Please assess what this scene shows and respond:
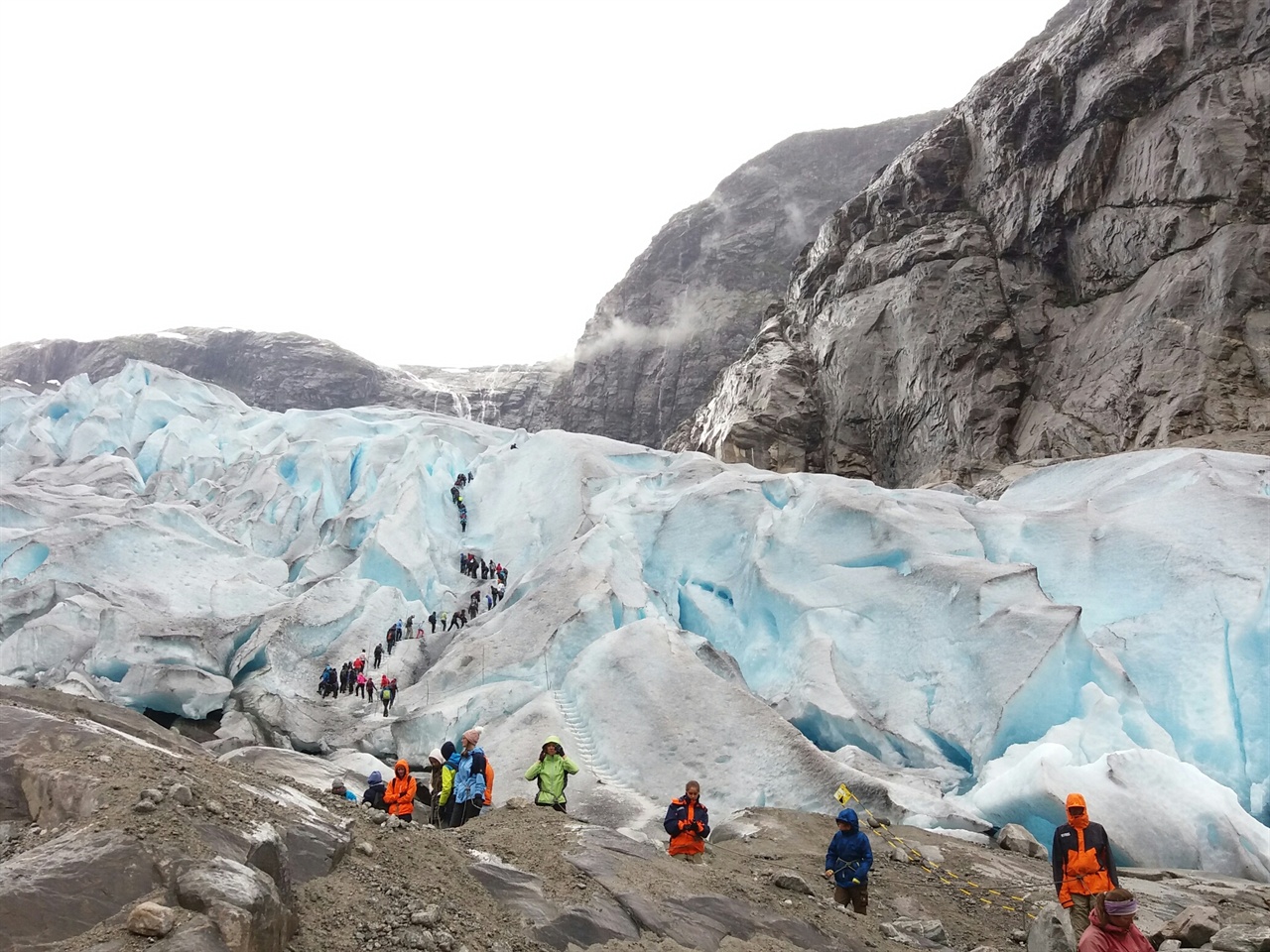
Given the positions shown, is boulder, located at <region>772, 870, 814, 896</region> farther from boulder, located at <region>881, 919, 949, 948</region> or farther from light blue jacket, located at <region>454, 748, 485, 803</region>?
light blue jacket, located at <region>454, 748, 485, 803</region>

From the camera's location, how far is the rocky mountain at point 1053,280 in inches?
997

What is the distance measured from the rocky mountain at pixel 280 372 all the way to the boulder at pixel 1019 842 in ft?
174

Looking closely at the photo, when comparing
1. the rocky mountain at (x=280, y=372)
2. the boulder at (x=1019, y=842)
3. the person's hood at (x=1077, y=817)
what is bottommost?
the boulder at (x=1019, y=842)

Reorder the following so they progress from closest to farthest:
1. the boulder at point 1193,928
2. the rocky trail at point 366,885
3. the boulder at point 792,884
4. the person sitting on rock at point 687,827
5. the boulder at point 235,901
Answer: the boulder at point 235,901
the rocky trail at point 366,885
the boulder at point 1193,928
the boulder at point 792,884
the person sitting on rock at point 687,827

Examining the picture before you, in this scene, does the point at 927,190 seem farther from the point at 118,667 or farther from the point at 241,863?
the point at 241,863

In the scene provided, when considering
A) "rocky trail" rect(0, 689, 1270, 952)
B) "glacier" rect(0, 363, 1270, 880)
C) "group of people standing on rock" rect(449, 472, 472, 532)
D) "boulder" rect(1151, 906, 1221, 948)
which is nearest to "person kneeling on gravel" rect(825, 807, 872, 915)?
"rocky trail" rect(0, 689, 1270, 952)

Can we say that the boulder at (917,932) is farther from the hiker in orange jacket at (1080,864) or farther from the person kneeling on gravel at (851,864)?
the hiker in orange jacket at (1080,864)

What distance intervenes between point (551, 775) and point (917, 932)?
3.38 metres

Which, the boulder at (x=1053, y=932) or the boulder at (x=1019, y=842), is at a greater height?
the boulder at (x=1053, y=932)

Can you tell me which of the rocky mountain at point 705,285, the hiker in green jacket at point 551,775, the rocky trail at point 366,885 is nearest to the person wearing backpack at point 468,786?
the rocky trail at point 366,885

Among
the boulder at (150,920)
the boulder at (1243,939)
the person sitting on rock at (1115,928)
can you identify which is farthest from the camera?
the boulder at (1243,939)

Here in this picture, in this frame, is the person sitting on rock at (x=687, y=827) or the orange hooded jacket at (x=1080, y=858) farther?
the person sitting on rock at (x=687, y=827)

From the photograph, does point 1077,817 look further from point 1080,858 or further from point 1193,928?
point 1193,928

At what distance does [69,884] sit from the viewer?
12.0ft
